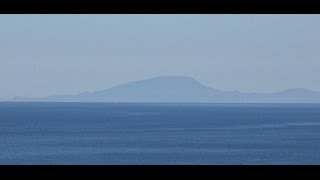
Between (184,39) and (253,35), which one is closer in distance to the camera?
(184,39)

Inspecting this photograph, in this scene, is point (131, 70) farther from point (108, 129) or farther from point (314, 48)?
point (108, 129)

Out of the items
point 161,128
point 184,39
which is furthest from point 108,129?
point 184,39

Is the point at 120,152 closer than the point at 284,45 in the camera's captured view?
Yes
